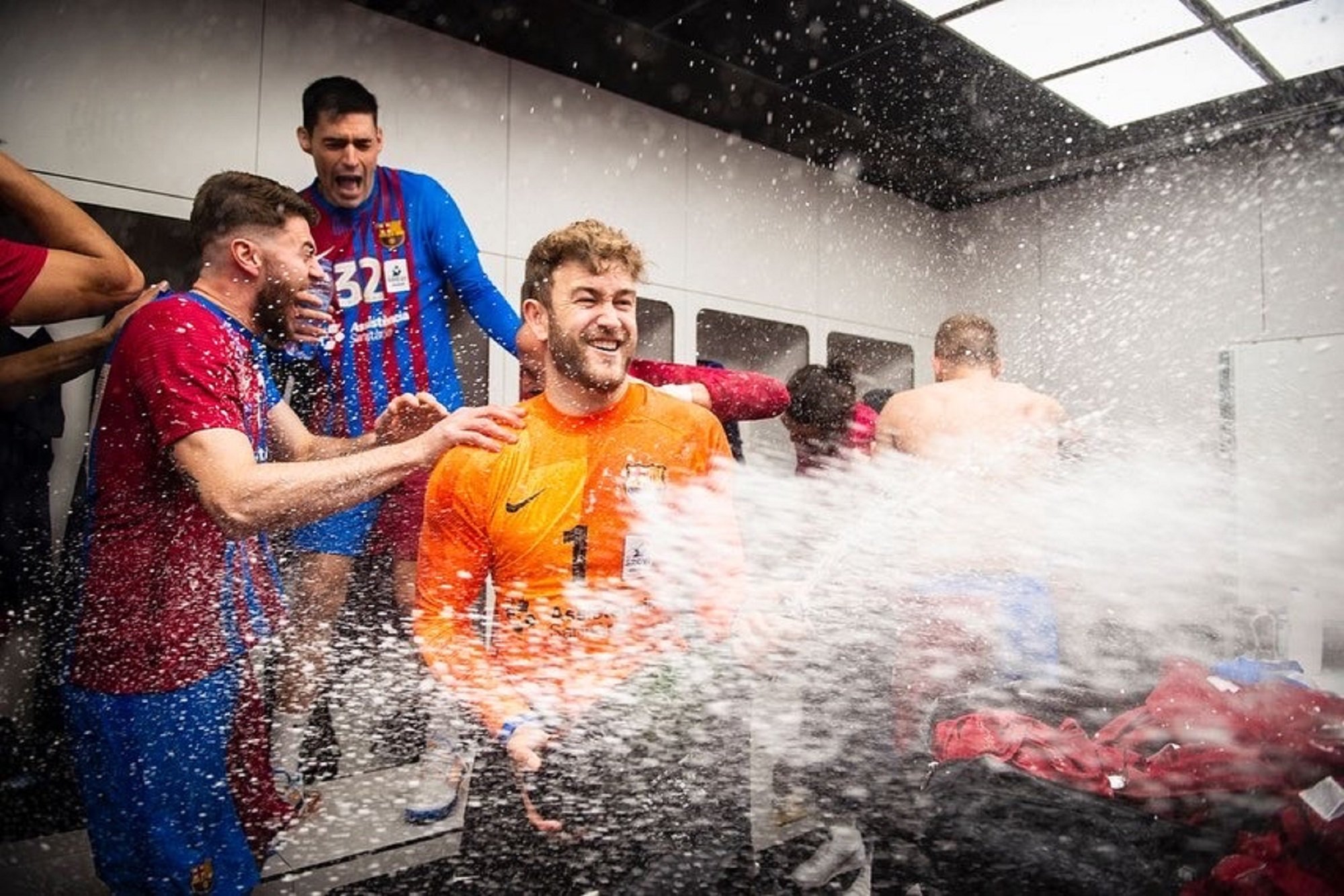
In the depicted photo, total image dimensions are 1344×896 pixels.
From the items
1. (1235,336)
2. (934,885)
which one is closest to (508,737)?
(934,885)

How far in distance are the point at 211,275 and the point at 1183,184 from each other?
4.51 meters

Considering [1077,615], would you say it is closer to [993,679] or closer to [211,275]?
[993,679]

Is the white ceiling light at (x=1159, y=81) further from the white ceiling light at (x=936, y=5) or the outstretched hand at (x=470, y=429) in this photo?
the outstretched hand at (x=470, y=429)

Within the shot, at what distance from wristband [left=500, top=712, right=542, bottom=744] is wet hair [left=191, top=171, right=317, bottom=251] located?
92 cm

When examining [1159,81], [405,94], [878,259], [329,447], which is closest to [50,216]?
[329,447]

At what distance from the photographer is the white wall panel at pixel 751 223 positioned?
336cm

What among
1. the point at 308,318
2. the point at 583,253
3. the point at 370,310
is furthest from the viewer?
the point at 370,310

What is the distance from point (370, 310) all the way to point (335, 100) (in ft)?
1.83

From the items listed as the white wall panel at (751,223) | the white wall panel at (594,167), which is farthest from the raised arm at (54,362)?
the white wall panel at (751,223)

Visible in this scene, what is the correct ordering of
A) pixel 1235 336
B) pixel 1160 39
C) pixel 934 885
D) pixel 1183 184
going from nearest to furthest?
1. pixel 934 885
2. pixel 1160 39
3. pixel 1235 336
4. pixel 1183 184

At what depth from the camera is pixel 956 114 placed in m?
3.49

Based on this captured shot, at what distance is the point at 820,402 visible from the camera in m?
2.64

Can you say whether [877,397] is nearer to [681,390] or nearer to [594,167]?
[594,167]

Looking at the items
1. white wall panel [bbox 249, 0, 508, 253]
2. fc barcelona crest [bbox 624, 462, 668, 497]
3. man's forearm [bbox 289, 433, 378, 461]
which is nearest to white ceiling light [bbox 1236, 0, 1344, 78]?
white wall panel [bbox 249, 0, 508, 253]
